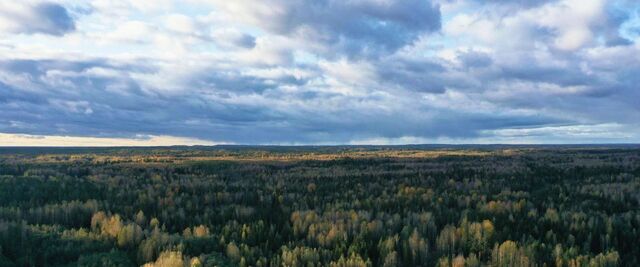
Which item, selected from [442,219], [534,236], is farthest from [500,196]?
[534,236]

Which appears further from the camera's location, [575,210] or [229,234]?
[575,210]

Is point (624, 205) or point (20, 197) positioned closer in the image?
point (624, 205)

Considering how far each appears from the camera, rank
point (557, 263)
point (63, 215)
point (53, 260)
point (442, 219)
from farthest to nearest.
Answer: point (63, 215) → point (442, 219) → point (53, 260) → point (557, 263)

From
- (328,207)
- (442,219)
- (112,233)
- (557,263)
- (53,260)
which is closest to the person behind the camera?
(557,263)

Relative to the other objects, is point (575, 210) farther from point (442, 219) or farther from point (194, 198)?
point (194, 198)

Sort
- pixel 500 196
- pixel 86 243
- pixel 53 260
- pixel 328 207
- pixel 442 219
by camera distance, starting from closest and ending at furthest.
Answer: pixel 53 260
pixel 86 243
pixel 442 219
pixel 328 207
pixel 500 196

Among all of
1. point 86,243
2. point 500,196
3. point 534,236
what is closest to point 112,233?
point 86,243

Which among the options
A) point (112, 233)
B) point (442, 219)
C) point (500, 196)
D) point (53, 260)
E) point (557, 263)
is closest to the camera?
point (557, 263)

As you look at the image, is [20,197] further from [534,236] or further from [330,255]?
[534,236]

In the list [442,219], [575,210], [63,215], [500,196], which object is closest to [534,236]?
[442,219]
